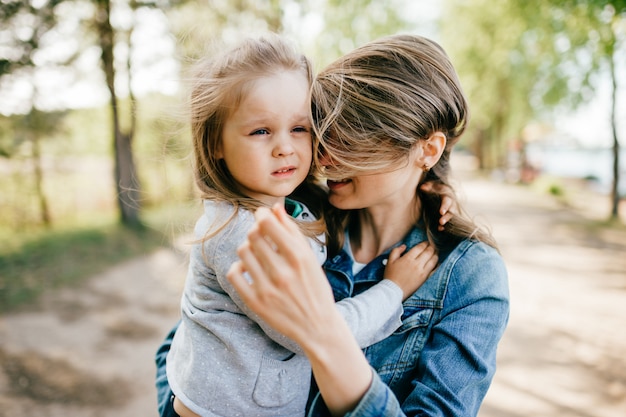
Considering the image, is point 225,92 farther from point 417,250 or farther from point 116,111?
point 116,111

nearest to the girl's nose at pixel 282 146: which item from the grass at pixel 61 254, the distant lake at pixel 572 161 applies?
the grass at pixel 61 254

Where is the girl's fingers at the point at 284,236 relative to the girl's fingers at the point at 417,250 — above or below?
above

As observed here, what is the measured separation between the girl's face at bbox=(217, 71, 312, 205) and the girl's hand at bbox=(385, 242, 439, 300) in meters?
0.43

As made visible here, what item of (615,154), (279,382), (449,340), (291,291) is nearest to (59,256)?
(279,382)

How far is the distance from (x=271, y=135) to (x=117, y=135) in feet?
32.1

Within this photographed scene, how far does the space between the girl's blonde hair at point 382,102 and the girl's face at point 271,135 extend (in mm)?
51

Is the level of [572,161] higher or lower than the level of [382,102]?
lower

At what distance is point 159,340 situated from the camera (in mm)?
5172

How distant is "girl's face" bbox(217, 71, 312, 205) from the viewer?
1.46m

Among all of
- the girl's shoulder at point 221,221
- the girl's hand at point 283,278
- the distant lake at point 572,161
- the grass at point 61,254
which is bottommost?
the distant lake at point 572,161

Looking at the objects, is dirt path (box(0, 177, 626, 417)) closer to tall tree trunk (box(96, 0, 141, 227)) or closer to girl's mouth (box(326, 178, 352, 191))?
girl's mouth (box(326, 178, 352, 191))

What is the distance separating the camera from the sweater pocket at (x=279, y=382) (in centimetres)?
136

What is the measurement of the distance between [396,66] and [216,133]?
0.62m

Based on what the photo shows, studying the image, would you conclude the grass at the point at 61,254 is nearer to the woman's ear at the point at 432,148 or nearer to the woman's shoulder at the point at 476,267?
the woman's ear at the point at 432,148
